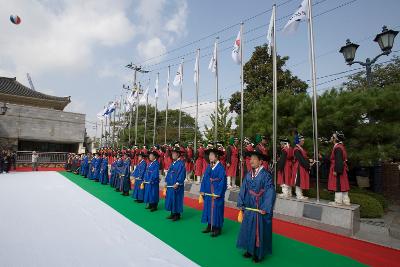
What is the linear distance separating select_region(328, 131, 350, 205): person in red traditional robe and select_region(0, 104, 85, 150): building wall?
30.0 meters

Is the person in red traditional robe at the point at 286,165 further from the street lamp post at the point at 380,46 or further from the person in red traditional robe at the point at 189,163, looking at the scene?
the person in red traditional robe at the point at 189,163

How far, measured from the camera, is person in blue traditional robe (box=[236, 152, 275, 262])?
485 centimetres

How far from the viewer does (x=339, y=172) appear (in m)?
7.14

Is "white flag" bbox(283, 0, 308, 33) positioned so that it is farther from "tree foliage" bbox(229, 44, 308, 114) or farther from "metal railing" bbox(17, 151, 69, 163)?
"metal railing" bbox(17, 151, 69, 163)

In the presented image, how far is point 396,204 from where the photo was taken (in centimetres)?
1104

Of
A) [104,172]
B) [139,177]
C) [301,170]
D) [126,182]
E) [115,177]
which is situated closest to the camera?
[301,170]

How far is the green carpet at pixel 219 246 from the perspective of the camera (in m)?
4.89

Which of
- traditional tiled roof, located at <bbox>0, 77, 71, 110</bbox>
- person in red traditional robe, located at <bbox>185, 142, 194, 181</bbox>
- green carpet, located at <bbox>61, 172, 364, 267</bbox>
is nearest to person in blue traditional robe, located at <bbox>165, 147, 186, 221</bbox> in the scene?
green carpet, located at <bbox>61, 172, 364, 267</bbox>

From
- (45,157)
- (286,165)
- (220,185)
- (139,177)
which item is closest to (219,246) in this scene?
(220,185)

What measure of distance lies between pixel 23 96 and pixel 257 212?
34.8 meters

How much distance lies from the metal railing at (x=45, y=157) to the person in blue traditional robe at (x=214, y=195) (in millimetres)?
25916

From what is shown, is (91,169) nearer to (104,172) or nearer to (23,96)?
(104,172)

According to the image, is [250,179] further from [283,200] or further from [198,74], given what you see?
[198,74]

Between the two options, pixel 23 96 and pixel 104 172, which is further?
pixel 23 96
